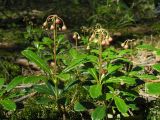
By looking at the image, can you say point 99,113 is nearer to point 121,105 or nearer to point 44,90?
point 121,105

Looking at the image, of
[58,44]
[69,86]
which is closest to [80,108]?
[69,86]

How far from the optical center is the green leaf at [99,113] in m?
3.66

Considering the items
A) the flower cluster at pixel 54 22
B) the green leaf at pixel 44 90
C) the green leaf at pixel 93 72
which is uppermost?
the flower cluster at pixel 54 22

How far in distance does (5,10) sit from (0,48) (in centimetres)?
399

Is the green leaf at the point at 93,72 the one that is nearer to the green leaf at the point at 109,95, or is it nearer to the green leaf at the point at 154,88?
the green leaf at the point at 109,95

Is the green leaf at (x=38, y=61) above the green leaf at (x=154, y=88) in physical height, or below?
above

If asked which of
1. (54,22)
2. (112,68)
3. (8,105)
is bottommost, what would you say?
(8,105)

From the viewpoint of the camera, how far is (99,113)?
3727 mm

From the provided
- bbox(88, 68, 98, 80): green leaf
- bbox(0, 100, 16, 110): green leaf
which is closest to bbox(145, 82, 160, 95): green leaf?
bbox(88, 68, 98, 80): green leaf

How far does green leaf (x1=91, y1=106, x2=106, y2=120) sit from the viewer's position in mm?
3658

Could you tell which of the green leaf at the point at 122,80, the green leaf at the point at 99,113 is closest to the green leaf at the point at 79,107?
the green leaf at the point at 99,113

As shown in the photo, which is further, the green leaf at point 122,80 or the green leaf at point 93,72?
the green leaf at point 93,72

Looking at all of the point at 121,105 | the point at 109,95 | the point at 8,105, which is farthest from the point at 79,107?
the point at 8,105

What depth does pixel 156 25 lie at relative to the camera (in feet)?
30.6
